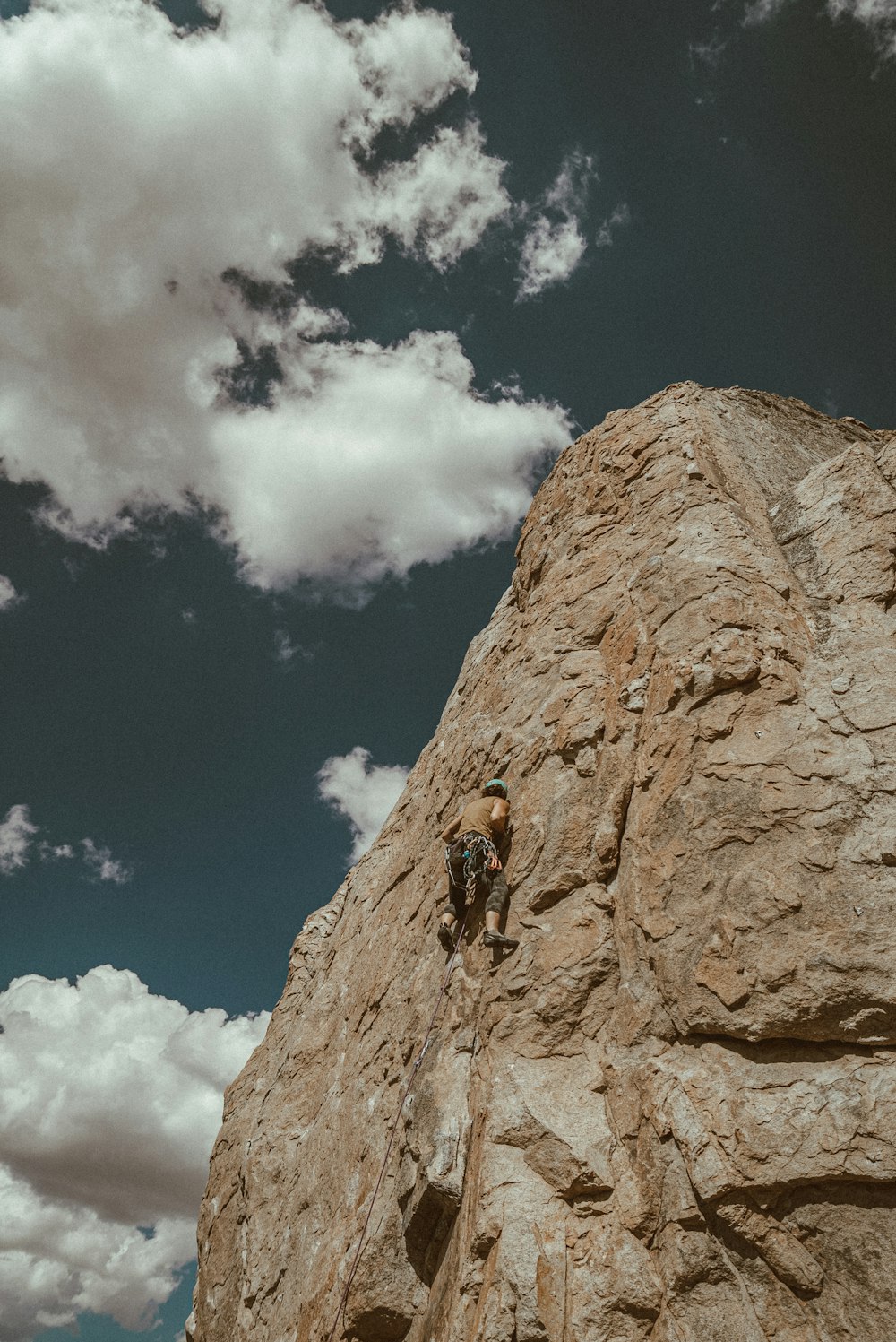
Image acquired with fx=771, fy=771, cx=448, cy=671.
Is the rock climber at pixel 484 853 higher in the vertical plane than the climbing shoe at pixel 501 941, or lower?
higher

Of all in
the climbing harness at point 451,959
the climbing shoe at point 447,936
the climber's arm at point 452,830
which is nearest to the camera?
the climbing harness at point 451,959

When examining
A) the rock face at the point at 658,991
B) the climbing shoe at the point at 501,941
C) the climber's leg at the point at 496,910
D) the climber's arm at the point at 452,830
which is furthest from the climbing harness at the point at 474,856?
the climbing shoe at the point at 501,941

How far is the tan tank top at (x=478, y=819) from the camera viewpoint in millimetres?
8461

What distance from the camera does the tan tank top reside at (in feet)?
27.8

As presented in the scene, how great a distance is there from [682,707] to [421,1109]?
179 inches

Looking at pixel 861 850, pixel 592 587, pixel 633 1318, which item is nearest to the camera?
pixel 633 1318

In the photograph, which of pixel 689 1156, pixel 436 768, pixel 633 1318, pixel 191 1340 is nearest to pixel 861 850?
pixel 689 1156

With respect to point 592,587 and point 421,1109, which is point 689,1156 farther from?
point 592,587

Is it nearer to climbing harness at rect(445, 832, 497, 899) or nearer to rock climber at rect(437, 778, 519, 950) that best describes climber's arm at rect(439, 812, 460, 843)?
rock climber at rect(437, 778, 519, 950)

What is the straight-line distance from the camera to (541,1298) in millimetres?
5324

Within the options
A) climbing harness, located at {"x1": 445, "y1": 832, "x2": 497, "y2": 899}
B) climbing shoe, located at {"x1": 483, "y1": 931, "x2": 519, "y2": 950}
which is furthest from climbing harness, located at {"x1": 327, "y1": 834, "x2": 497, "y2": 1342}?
climbing shoe, located at {"x1": 483, "y1": 931, "x2": 519, "y2": 950}

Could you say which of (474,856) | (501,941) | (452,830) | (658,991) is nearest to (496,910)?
(501,941)

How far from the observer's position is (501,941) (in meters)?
7.43

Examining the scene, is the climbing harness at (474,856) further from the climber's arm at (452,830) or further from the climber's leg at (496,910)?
the climber's arm at (452,830)
